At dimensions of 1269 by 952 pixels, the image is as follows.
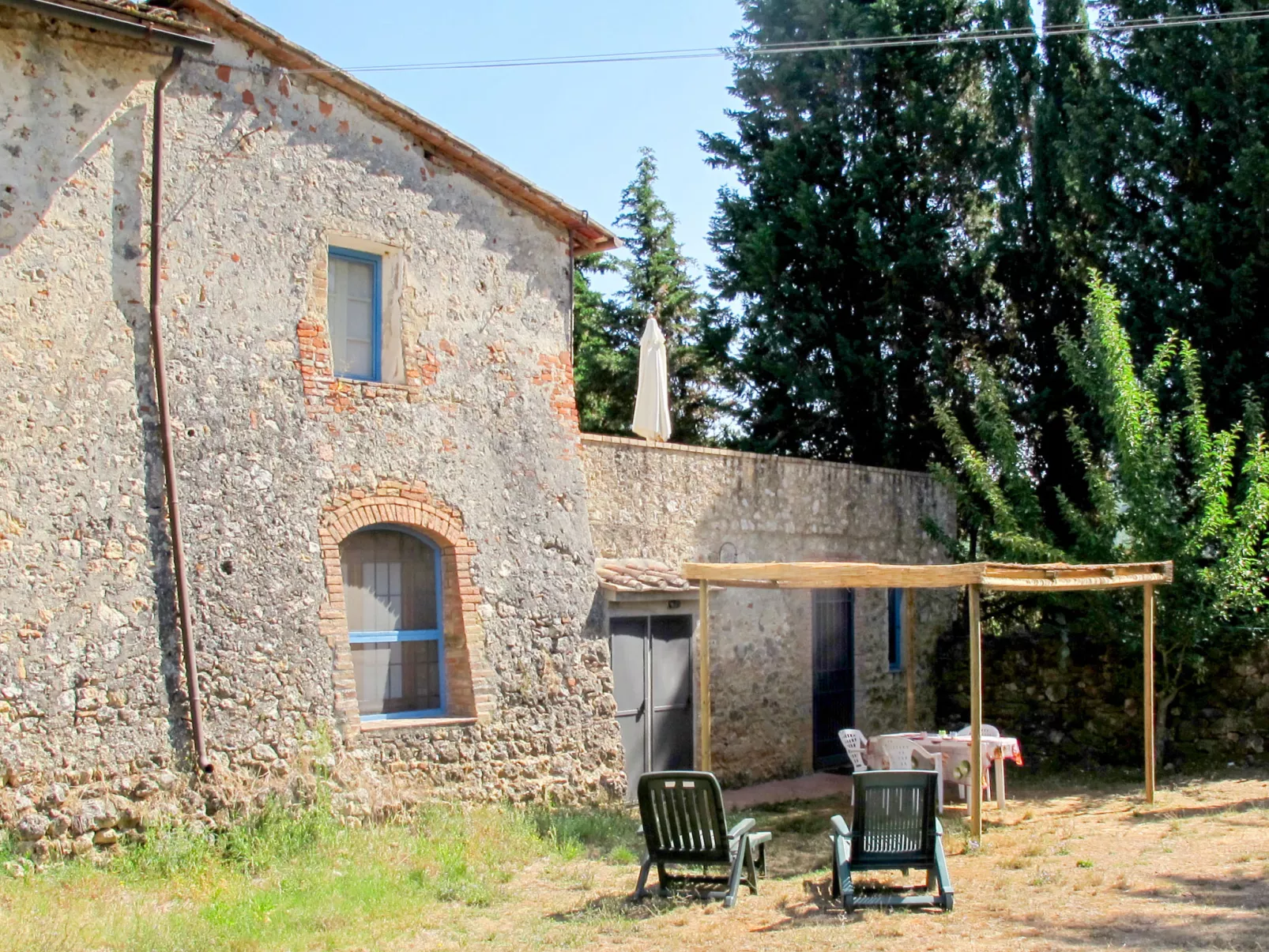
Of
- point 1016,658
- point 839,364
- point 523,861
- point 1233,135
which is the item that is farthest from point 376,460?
point 1233,135

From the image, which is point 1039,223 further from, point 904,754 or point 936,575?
point 936,575

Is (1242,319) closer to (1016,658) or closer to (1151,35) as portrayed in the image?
(1151,35)

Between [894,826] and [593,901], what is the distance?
192cm

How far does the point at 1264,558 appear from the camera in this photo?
40.9 feet

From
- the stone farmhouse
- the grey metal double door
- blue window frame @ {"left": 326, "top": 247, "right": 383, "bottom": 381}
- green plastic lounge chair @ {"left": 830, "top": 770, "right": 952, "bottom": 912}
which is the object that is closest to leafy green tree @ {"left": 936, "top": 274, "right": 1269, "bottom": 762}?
the stone farmhouse

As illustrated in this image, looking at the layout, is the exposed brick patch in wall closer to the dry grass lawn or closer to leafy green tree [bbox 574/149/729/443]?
the dry grass lawn

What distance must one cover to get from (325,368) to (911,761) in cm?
597

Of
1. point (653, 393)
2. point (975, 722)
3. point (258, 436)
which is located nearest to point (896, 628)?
point (653, 393)

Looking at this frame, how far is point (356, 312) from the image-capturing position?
990 centimetres

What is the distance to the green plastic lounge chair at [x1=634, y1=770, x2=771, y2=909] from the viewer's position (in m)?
7.62

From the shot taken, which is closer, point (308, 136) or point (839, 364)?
point (308, 136)

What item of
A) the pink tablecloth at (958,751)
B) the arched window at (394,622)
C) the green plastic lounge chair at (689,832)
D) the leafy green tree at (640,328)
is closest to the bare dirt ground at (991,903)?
the green plastic lounge chair at (689,832)

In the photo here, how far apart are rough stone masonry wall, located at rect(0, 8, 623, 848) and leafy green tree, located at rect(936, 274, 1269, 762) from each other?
547cm

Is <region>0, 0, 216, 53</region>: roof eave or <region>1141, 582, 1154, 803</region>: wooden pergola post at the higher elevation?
<region>0, 0, 216, 53</region>: roof eave
